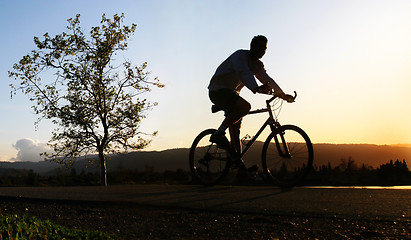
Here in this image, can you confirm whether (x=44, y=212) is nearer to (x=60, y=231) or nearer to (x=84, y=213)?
(x=84, y=213)

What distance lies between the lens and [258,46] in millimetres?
6918

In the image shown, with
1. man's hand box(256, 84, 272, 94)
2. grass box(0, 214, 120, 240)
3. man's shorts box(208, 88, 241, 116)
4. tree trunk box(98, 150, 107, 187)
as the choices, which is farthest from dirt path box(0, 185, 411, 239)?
tree trunk box(98, 150, 107, 187)

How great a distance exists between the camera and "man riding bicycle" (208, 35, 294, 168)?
6832mm

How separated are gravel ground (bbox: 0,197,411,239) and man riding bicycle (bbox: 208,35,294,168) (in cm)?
224

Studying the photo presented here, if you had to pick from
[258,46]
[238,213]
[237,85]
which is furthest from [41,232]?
[258,46]

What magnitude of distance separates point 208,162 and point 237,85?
1643 mm

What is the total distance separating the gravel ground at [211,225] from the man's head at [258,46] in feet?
9.69

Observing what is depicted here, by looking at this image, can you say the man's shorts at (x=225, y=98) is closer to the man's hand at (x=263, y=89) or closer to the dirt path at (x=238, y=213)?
the man's hand at (x=263, y=89)

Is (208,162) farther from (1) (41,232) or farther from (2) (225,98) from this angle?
(1) (41,232)

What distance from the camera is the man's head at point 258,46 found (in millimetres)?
6887

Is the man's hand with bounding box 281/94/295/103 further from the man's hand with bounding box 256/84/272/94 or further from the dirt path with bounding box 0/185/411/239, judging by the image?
the dirt path with bounding box 0/185/411/239

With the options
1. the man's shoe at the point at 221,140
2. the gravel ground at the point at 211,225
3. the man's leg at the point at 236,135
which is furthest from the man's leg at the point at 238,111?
the gravel ground at the point at 211,225

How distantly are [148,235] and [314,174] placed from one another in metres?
8.26

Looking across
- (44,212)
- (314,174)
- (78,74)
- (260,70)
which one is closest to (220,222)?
(44,212)
